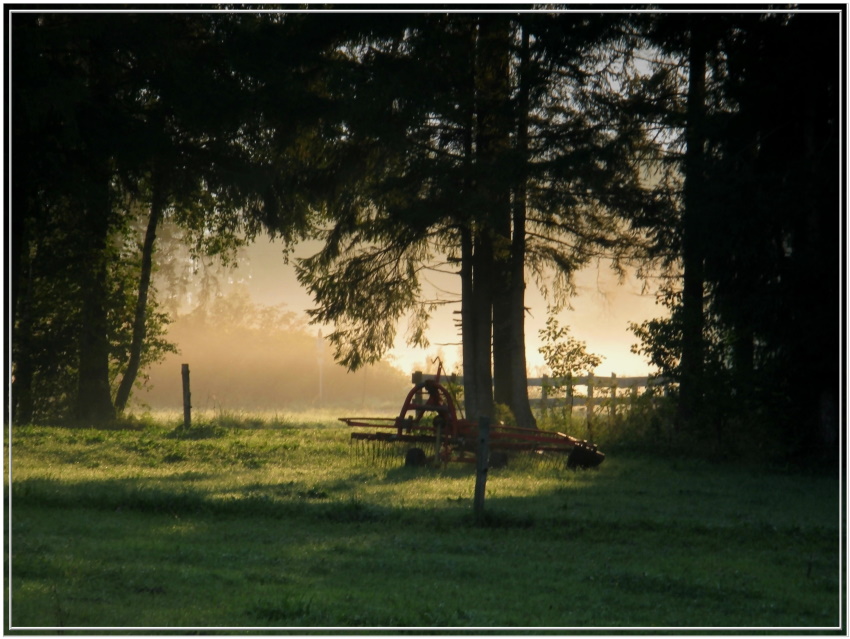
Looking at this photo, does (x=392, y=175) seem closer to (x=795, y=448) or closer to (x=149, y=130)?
(x=149, y=130)

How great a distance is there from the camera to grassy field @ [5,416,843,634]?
716cm

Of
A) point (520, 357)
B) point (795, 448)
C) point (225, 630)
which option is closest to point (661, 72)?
point (520, 357)

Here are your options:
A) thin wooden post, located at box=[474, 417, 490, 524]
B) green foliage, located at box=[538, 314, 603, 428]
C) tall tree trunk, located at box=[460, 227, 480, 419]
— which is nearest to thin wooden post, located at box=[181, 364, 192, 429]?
tall tree trunk, located at box=[460, 227, 480, 419]

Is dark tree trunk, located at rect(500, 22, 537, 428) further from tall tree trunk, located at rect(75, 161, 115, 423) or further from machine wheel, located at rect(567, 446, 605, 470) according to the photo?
tall tree trunk, located at rect(75, 161, 115, 423)

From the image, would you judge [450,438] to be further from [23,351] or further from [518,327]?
[23,351]

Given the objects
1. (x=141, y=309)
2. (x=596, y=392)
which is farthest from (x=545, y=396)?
(x=141, y=309)

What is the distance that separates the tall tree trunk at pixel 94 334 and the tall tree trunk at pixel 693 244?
15.6 meters

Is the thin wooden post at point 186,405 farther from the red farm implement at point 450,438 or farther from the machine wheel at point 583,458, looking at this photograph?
the machine wheel at point 583,458

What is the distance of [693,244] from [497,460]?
5.29 metres

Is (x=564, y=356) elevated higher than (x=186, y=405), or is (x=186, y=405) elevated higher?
(x=564, y=356)

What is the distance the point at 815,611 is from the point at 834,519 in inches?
191

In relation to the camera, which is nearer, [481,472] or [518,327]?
[481,472]

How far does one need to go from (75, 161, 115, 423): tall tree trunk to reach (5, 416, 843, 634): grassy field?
10.0m

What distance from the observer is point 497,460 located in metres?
17.3
